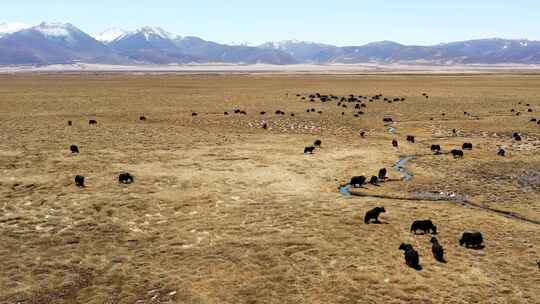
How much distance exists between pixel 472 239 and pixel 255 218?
7.96 metres

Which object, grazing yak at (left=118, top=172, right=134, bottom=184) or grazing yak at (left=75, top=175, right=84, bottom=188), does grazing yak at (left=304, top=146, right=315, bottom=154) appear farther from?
grazing yak at (left=75, top=175, right=84, bottom=188)

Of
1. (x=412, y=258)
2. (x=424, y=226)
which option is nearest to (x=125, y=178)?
(x=424, y=226)

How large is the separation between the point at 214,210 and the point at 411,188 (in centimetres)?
1033

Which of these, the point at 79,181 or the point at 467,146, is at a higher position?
the point at 467,146

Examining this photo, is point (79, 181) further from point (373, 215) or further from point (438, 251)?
point (438, 251)

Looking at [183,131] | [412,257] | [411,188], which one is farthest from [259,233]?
[183,131]

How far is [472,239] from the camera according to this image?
17266 mm

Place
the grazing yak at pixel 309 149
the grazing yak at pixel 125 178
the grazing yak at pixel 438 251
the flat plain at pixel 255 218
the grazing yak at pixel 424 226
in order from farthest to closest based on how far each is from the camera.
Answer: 1. the grazing yak at pixel 309 149
2. the grazing yak at pixel 125 178
3. the grazing yak at pixel 424 226
4. the grazing yak at pixel 438 251
5. the flat plain at pixel 255 218

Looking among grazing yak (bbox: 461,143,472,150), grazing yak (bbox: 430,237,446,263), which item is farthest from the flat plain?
grazing yak (bbox: 461,143,472,150)

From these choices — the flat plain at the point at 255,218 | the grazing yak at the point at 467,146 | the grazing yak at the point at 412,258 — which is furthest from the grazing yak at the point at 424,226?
the grazing yak at the point at 467,146

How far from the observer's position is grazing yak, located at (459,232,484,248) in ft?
56.6

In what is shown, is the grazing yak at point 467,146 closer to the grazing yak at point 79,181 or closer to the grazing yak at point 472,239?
the grazing yak at point 472,239

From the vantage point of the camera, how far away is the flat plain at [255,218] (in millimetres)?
14414

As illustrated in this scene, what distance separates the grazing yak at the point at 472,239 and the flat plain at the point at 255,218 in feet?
1.28
